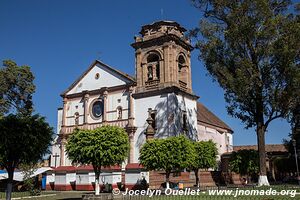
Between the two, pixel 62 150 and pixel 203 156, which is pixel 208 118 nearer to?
pixel 203 156

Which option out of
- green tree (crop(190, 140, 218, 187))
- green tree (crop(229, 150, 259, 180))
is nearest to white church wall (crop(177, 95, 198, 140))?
green tree (crop(190, 140, 218, 187))

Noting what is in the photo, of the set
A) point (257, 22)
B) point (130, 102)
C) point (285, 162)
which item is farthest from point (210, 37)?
point (285, 162)

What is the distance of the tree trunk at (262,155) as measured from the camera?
2712 centimetres

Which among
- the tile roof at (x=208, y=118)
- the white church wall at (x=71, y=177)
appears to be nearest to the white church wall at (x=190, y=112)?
the tile roof at (x=208, y=118)

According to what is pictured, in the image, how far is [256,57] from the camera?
2798cm

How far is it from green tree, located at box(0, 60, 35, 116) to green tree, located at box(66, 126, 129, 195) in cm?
2059

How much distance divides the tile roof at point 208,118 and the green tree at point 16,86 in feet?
72.9

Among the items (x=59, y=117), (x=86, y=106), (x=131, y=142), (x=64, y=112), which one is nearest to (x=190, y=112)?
(x=131, y=142)

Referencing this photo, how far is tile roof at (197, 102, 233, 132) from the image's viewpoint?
167ft

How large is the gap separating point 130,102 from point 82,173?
9.49m

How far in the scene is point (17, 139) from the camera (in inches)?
681

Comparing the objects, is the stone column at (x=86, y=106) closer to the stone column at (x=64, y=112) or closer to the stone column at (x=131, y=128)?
the stone column at (x=64, y=112)

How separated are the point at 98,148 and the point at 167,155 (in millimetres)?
5370

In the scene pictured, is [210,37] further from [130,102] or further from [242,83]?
[130,102]
